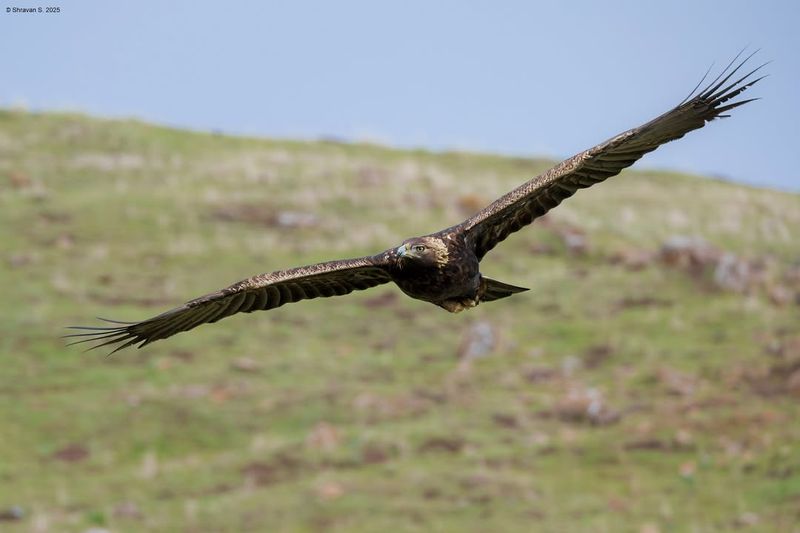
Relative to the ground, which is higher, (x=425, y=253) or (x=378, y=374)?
(x=425, y=253)

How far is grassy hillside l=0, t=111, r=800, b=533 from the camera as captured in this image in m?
20.5

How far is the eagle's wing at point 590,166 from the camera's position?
11.0 meters

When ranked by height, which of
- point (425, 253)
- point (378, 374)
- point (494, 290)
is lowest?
point (378, 374)

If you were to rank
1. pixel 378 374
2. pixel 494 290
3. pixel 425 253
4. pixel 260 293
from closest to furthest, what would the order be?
pixel 425 253 → pixel 494 290 → pixel 260 293 → pixel 378 374

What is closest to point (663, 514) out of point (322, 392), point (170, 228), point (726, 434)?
point (726, 434)

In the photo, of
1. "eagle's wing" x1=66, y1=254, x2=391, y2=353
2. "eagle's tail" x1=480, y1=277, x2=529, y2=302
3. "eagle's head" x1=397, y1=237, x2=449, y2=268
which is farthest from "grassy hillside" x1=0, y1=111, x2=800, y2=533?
"eagle's head" x1=397, y1=237, x2=449, y2=268

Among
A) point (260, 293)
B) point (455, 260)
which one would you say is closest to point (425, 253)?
point (455, 260)

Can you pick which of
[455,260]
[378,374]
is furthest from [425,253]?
[378,374]

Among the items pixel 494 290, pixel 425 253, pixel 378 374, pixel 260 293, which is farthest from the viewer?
pixel 378 374

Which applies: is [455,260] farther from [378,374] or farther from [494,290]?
[378,374]

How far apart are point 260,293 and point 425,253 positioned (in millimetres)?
1811

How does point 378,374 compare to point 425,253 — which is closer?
point 425,253

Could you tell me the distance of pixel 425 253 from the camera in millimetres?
10555

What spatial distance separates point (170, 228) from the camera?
3378 centimetres
